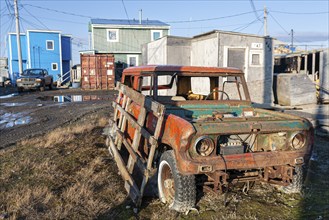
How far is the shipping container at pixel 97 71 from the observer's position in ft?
83.8

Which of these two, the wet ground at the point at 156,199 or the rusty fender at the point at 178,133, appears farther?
the wet ground at the point at 156,199

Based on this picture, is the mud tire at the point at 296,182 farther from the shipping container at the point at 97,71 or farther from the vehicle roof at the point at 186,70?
the shipping container at the point at 97,71

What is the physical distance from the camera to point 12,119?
1146 centimetres

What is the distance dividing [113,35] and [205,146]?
30536 mm

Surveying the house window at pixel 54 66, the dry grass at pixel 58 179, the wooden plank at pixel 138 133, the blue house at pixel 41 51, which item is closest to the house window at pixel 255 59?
the dry grass at pixel 58 179

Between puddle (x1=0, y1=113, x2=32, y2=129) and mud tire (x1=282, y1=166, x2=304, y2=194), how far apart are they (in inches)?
341

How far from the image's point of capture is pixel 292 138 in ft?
13.0

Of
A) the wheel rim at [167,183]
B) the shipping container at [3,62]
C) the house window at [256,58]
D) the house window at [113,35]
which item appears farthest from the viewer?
the shipping container at [3,62]

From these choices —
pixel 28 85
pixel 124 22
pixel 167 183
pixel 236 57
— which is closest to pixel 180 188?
pixel 167 183

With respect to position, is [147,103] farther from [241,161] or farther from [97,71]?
[97,71]

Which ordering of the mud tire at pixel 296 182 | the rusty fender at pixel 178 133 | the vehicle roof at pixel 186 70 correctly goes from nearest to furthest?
the rusty fender at pixel 178 133 < the mud tire at pixel 296 182 < the vehicle roof at pixel 186 70

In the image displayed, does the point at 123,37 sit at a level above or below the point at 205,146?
above

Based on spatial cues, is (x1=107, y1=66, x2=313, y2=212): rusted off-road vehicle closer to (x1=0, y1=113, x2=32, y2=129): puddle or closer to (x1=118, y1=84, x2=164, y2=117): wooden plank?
(x1=118, y1=84, x2=164, y2=117): wooden plank

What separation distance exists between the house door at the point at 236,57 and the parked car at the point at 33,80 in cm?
1649
